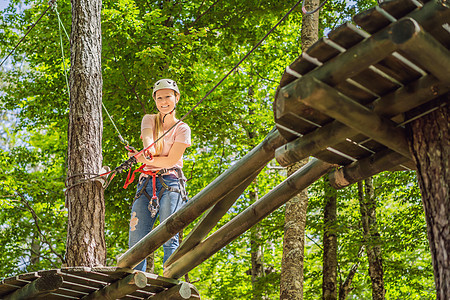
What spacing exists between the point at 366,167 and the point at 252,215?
1079 millimetres

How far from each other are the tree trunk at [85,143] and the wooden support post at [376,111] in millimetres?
2559

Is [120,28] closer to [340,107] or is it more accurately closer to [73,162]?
[73,162]

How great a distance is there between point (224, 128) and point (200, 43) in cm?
189

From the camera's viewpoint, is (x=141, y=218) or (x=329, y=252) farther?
(x=329, y=252)

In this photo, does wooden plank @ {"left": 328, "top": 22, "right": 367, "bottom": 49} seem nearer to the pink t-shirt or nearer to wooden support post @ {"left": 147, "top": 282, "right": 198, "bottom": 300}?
the pink t-shirt

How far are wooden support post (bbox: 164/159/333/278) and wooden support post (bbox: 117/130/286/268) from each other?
29cm

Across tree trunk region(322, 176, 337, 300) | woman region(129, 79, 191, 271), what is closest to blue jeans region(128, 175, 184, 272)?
woman region(129, 79, 191, 271)

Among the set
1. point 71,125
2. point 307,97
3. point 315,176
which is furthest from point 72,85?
point 307,97

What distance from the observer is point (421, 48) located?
7.59ft

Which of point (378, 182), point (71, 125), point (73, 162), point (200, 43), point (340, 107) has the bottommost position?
point (340, 107)

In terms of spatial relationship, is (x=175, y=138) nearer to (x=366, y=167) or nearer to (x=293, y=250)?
(x=366, y=167)

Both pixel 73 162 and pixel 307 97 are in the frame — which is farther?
pixel 73 162

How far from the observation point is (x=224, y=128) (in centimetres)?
1048

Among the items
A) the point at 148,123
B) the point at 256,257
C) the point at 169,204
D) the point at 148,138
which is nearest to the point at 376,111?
the point at 169,204
